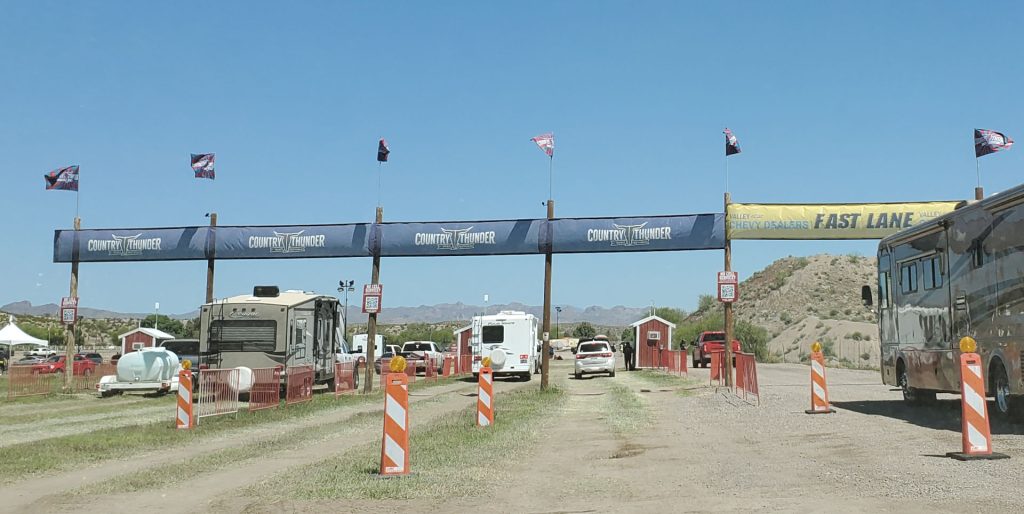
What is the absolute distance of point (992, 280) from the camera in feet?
46.5

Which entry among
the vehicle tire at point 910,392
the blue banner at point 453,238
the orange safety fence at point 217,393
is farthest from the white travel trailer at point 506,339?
the vehicle tire at point 910,392

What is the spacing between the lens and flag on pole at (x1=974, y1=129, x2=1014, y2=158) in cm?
2639

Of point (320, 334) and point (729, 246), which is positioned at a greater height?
point (729, 246)

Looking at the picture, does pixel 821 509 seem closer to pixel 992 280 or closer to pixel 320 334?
pixel 992 280

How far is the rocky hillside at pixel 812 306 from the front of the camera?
7569 centimetres

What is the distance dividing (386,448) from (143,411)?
13199 millimetres

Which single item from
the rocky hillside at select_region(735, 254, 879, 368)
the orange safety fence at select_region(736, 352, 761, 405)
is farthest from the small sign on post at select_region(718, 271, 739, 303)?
the rocky hillside at select_region(735, 254, 879, 368)

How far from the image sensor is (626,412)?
20.4 meters

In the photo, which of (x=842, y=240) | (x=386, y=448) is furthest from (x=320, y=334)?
(x=386, y=448)

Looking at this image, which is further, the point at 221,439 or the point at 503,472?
the point at 221,439

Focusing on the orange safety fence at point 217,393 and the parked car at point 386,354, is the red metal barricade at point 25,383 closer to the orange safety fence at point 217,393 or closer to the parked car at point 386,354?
the orange safety fence at point 217,393

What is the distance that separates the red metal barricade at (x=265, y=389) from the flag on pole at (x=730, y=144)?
47.5 ft

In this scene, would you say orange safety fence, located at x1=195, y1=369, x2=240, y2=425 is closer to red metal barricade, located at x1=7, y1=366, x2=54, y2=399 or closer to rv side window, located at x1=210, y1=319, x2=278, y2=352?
rv side window, located at x1=210, y1=319, x2=278, y2=352

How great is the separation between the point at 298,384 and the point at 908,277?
14.9 meters
